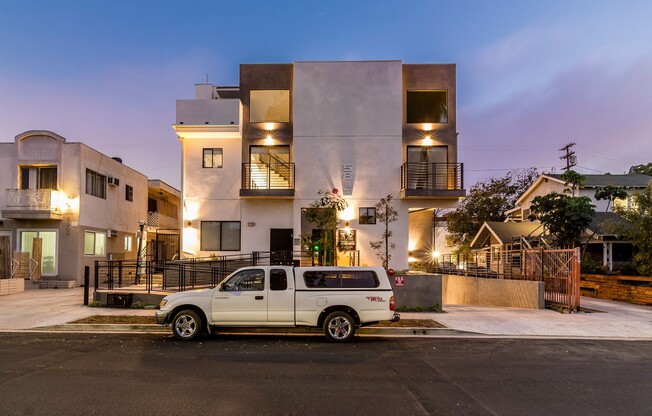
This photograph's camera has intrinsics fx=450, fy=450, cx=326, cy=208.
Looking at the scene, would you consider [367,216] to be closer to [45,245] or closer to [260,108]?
[260,108]

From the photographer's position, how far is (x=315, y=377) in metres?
7.34

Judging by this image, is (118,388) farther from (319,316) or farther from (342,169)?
(342,169)

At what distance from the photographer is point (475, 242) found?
3362 centimetres

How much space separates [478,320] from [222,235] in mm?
12285

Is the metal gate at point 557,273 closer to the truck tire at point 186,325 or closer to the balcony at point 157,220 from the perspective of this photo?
the truck tire at point 186,325

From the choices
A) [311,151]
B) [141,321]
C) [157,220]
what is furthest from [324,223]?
[157,220]

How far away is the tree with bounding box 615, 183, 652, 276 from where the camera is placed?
60.5 ft

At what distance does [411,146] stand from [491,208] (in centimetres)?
2042

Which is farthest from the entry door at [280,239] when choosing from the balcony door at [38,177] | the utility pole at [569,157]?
the utility pole at [569,157]

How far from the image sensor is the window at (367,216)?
20875 millimetres

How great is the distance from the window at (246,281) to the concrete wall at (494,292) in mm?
11458

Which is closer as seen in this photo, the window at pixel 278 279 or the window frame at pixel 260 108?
the window at pixel 278 279

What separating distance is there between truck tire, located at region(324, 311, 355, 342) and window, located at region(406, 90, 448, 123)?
1351cm

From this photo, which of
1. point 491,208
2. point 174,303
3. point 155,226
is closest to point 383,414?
point 174,303
